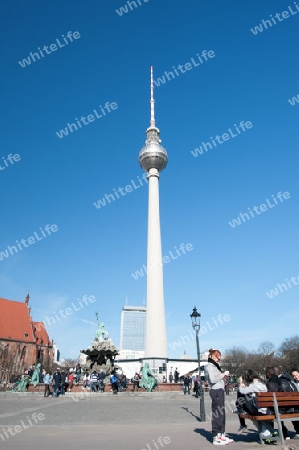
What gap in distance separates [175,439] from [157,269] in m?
Result: 42.0

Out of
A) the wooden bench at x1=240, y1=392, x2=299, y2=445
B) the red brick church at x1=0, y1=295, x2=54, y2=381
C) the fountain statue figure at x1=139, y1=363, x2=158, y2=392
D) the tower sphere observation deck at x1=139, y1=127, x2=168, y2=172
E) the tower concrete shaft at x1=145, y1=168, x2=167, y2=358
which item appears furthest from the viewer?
the red brick church at x1=0, y1=295, x2=54, y2=381

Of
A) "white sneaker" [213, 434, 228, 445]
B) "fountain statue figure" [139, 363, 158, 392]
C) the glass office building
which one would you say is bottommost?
"white sneaker" [213, 434, 228, 445]

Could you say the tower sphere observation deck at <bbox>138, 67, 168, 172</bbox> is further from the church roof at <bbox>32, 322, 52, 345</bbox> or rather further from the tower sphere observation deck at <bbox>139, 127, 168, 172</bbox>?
the church roof at <bbox>32, 322, 52, 345</bbox>

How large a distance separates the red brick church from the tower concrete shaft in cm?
3437

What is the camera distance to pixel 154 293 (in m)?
48.3

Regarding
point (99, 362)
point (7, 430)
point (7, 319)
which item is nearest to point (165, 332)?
point (99, 362)

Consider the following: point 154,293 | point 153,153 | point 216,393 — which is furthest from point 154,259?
point 216,393

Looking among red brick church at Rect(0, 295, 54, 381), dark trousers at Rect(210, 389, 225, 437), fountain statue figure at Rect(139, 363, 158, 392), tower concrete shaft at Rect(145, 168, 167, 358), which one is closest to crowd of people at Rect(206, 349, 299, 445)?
dark trousers at Rect(210, 389, 225, 437)

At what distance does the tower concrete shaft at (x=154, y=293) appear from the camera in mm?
46375

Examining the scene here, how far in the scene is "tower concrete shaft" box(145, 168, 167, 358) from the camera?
152ft

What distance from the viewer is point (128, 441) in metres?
7.33

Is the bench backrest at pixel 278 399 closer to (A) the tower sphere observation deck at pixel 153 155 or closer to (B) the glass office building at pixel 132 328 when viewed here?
(A) the tower sphere observation deck at pixel 153 155

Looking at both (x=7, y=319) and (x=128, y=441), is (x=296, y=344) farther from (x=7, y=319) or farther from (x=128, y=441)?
(x=128, y=441)

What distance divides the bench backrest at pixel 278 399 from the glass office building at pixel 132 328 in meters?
166
